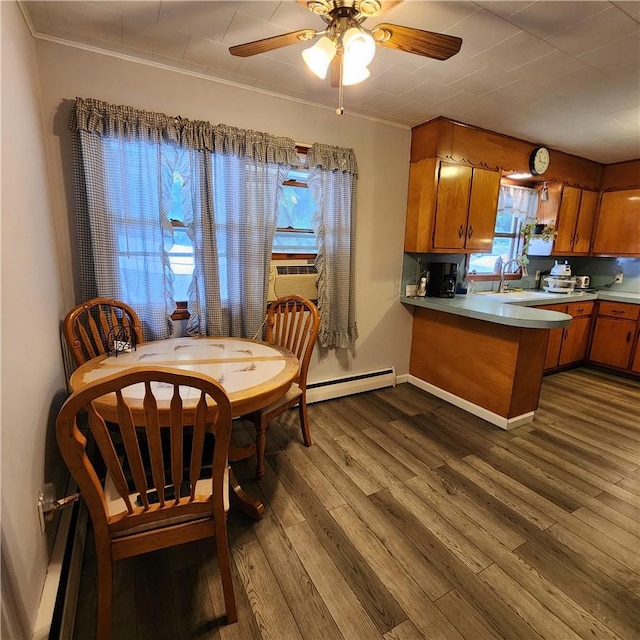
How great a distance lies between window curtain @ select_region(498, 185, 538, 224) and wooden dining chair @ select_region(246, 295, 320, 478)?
2754mm

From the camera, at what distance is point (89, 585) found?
1.36m

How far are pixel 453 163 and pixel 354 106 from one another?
0.97 m

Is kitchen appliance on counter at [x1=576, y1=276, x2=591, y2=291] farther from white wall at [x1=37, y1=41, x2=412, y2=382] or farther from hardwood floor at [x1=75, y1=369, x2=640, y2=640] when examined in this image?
white wall at [x1=37, y1=41, x2=412, y2=382]

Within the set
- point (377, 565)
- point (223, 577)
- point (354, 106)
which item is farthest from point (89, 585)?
point (354, 106)

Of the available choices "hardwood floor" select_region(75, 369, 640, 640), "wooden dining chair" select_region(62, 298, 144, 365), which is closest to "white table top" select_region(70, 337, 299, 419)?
"wooden dining chair" select_region(62, 298, 144, 365)

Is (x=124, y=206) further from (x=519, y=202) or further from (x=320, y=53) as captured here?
(x=519, y=202)

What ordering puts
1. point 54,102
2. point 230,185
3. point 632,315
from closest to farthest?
point 54,102
point 230,185
point 632,315

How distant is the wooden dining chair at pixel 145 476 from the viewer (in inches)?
36.8

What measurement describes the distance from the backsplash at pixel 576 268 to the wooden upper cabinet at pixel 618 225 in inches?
14.5

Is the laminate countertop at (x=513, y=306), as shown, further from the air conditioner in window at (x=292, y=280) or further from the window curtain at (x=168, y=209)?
the window curtain at (x=168, y=209)

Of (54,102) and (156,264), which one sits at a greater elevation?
(54,102)

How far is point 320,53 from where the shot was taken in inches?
54.4

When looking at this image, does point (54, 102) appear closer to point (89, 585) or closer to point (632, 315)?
point (89, 585)

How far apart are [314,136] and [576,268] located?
160 inches
